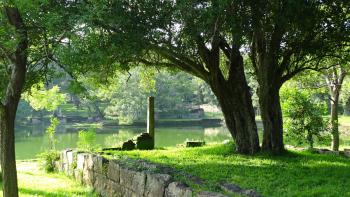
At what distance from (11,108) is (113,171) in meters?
3.18

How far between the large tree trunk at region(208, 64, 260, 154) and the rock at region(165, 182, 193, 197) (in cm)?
611

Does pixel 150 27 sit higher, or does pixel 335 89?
pixel 150 27

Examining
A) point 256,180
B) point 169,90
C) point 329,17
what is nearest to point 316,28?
point 329,17

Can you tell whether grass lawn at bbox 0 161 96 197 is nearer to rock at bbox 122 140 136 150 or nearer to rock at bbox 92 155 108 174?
rock at bbox 92 155 108 174

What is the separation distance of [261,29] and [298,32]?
157 cm

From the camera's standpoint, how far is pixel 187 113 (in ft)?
218

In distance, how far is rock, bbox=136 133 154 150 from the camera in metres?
17.3

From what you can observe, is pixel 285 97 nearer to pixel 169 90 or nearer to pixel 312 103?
pixel 312 103

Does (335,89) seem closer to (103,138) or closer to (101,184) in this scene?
(101,184)

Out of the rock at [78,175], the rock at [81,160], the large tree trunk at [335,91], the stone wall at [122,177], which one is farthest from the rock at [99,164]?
the large tree trunk at [335,91]

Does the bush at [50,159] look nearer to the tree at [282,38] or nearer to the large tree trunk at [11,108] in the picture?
the large tree trunk at [11,108]

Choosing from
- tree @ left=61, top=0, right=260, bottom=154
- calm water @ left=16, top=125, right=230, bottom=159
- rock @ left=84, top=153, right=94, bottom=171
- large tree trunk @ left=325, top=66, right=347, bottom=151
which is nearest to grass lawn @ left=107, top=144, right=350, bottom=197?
rock @ left=84, top=153, right=94, bottom=171

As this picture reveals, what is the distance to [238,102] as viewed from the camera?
1314cm

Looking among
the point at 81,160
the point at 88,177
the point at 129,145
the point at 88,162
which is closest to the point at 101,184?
the point at 88,177
